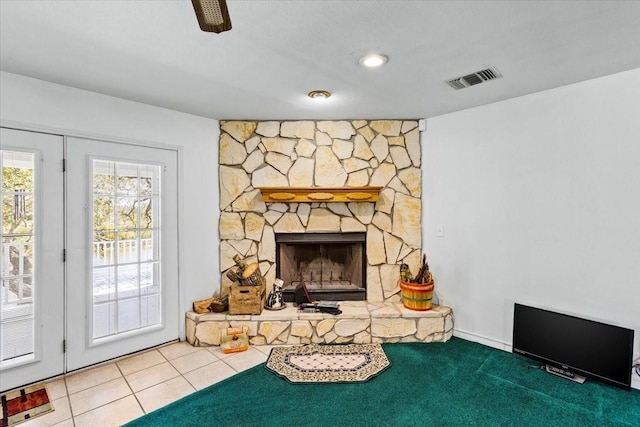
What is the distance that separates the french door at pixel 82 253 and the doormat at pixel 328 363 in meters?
1.23

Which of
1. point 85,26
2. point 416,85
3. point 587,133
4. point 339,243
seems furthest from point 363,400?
point 85,26

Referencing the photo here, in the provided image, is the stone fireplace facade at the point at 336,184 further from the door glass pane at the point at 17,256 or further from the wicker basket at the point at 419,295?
the door glass pane at the point at 17,256

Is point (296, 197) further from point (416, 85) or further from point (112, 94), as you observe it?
point (112, 94)

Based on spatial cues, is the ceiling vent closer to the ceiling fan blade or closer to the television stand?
the ceiling fan blade

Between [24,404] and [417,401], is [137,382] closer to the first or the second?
[24,404]

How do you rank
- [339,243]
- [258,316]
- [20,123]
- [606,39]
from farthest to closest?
[339,243] → [258,316] → [20,123] → [606,39]

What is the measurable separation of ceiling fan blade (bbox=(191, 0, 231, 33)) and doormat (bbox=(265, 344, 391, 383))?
90.2 inches

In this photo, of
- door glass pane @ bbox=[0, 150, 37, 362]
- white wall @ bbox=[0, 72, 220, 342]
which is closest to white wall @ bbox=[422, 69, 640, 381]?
white wall @ bbox=[0, 72, 220, 342]

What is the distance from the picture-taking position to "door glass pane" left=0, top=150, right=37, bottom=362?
7.55 ft

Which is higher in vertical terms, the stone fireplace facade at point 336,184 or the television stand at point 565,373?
the stone fireplace facade at point 336,184

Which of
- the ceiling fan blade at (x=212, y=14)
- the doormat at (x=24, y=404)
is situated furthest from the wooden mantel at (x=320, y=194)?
the doormat at (x=24, y=404)

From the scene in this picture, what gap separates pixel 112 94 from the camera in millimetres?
2699

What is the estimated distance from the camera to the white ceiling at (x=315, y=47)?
160 cm

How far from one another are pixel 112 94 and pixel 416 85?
2.56 metres
